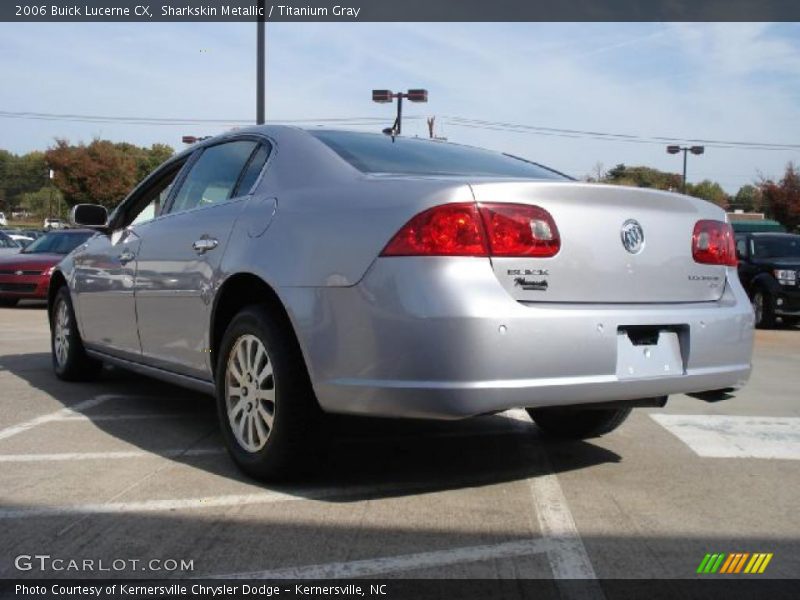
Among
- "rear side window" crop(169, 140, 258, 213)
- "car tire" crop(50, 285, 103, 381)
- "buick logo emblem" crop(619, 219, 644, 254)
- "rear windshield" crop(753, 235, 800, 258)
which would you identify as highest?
"rear side window" crop(169, 140, 258, 213)

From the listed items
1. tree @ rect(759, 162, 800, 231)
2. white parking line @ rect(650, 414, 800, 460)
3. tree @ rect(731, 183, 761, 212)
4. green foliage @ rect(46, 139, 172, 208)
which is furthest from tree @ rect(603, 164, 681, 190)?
white parking line @ rect(650, 414, 800, 460)

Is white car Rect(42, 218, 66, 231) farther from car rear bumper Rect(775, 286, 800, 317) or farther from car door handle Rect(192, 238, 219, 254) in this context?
car door handle Rect(192, 238, 219, 254)

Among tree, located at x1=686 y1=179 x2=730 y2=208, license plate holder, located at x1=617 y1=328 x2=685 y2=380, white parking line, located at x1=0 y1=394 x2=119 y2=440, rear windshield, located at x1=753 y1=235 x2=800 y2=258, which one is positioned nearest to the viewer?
license plate holder, located at x1=617 y1=328 x2=685 y2=380

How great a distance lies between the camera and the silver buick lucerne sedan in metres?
3.08

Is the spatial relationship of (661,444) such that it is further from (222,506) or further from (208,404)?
(208,404)

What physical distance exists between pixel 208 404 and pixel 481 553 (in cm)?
322

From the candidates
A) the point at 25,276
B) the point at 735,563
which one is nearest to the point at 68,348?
the point at 735,563

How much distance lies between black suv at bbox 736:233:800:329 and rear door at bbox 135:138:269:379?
10318 mm

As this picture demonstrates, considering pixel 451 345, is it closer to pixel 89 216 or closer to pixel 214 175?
pixel 214 175

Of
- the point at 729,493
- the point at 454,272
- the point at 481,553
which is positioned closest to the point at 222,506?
the point at 481,553

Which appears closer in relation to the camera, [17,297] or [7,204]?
[17,297]

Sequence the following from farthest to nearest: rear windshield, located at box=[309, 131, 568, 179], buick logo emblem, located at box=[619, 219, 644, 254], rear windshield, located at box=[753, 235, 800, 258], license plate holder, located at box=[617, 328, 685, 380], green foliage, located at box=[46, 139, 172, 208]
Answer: green foliage, located at box=[46, 139, 172, 208]
rear windshield, located at box=[753, 235, 800, 258]
rear windshield, located at box=[309, 131, 568, 179]
buick logo emblem, located at box=[619, 219, 644, 254]
license plate holder, located at box=[617, 328, 685, 380]

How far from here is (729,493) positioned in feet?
12.3

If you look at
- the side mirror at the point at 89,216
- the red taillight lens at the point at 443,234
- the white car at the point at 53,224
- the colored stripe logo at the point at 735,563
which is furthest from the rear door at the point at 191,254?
the white car at the point at 53,224
